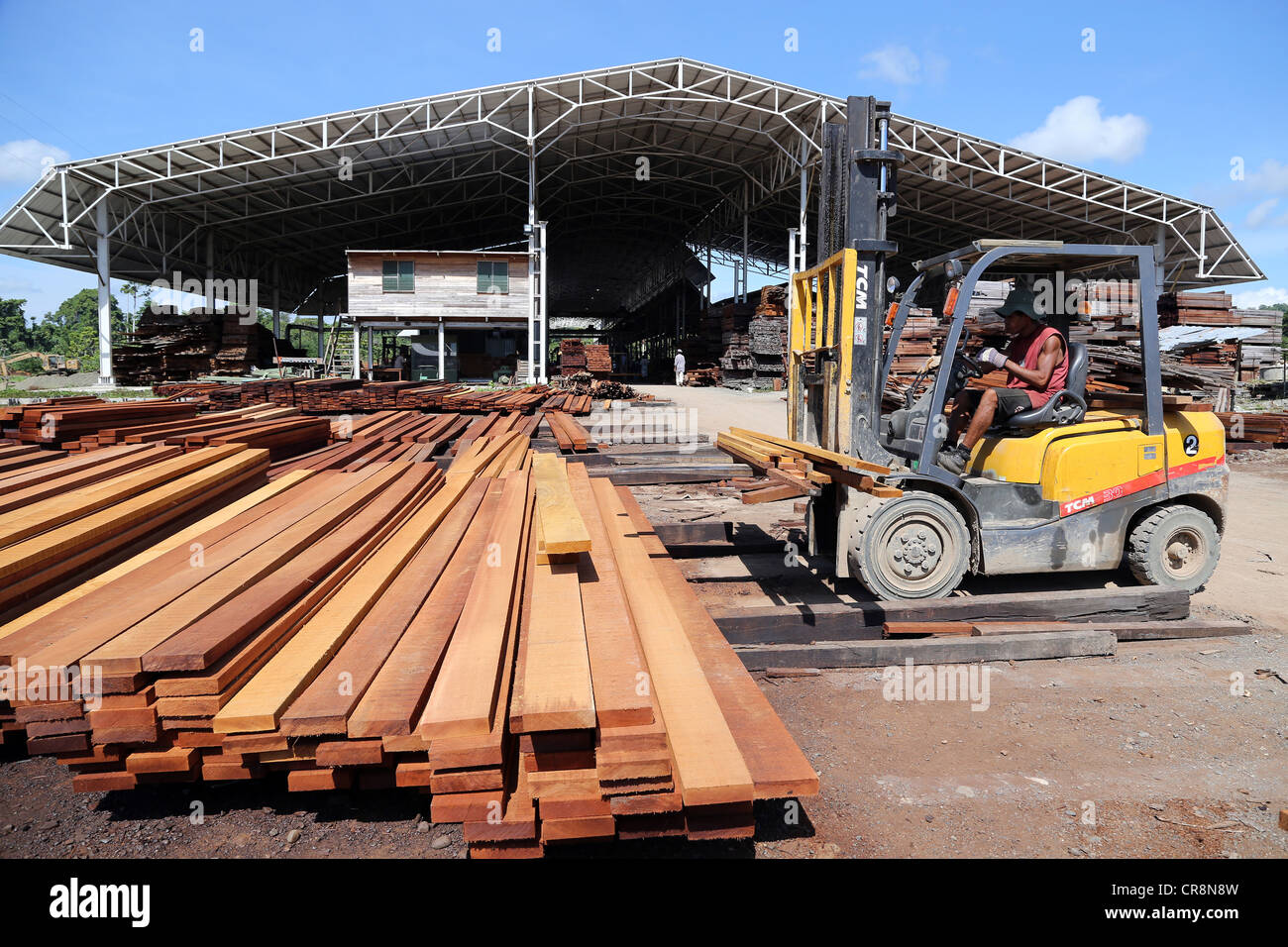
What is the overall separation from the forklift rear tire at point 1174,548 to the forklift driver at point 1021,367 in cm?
122

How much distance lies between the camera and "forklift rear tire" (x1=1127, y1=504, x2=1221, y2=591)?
500cm

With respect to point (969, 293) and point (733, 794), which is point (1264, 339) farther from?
point (733, 794)

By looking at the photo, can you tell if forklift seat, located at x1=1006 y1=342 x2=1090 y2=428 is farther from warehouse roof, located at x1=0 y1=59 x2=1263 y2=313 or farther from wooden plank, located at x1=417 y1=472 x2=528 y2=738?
warehouse roof, located at x1=0 y1=59 x2=1263 y2=313

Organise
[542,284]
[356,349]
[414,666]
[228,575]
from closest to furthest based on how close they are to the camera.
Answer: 1. [414,666]
2. [228,575]
3. [542,284]
4. [356,349]

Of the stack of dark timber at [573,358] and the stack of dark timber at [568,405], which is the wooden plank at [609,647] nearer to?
the stack of dark timber at [568,405]

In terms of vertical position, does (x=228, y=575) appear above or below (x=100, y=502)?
below

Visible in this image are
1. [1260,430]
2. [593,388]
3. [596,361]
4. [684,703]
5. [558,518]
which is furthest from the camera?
[596,361]

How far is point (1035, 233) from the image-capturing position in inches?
1182

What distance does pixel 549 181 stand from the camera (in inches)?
1275

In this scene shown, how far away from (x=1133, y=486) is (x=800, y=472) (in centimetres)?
247

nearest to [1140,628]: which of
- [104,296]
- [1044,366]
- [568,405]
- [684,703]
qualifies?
[1044,366]

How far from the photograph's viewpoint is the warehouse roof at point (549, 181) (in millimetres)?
23625

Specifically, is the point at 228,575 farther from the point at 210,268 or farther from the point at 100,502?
the point at 210,268

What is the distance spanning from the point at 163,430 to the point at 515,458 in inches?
140
